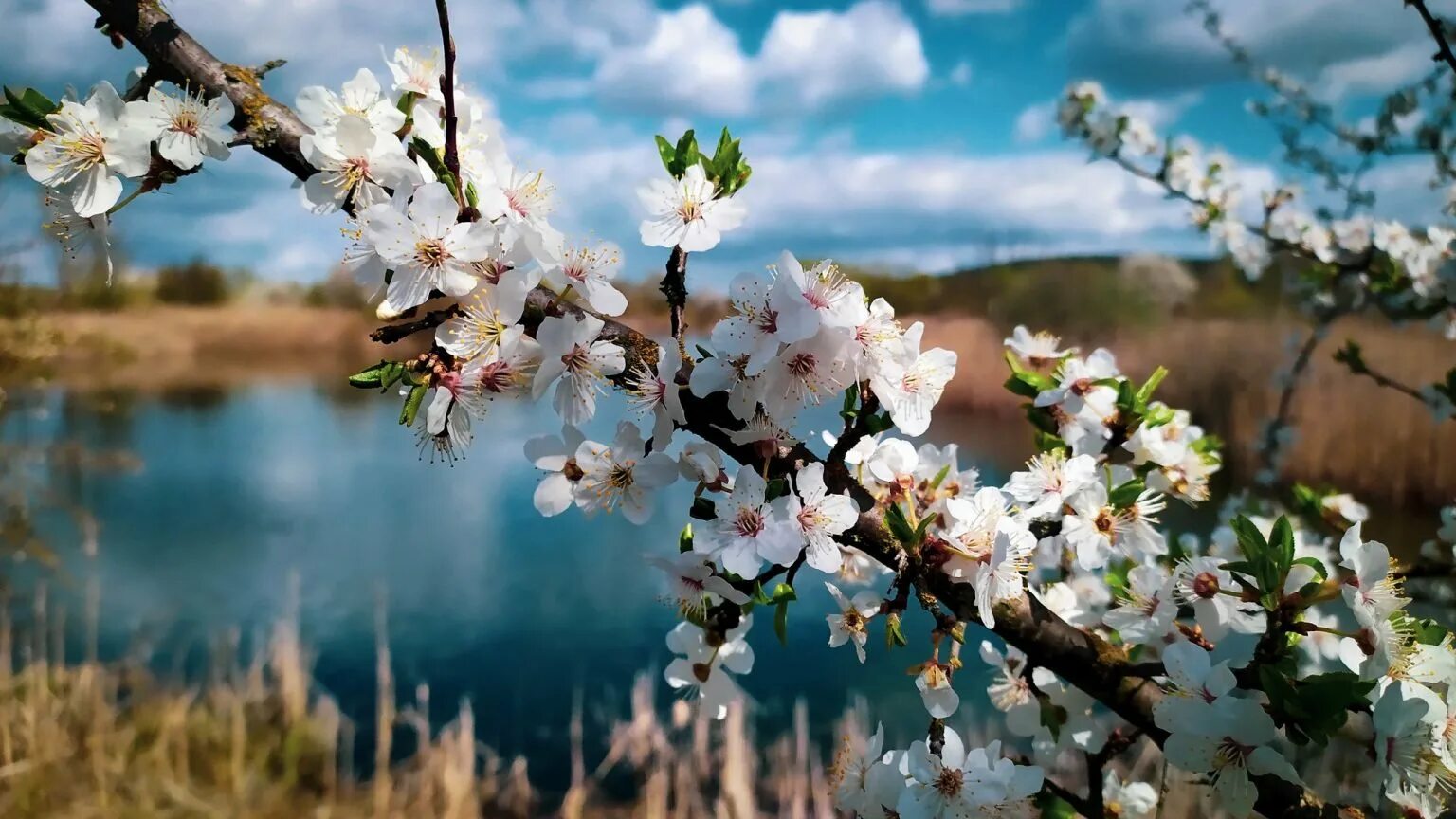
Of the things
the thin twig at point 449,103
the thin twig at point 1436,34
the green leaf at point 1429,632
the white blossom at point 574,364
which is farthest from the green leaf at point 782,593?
the thin twig at point 1436,34

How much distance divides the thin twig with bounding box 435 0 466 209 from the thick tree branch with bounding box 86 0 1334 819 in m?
0.06

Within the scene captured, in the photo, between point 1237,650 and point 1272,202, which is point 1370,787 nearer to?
point 1237,650

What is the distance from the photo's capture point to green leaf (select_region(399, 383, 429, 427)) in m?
0.34

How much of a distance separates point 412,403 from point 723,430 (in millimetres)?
133

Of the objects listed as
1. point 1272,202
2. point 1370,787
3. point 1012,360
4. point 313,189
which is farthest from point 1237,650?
point 1272,202

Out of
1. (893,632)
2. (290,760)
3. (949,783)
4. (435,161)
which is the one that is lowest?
(290,760)

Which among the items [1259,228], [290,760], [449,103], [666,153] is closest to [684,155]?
[666,153]

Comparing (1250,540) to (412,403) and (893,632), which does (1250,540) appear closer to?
(893,632)

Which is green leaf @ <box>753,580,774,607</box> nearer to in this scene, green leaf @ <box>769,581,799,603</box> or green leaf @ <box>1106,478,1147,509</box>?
green leaf @ <box>769,581,799,603</box>

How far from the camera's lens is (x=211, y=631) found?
274 cm

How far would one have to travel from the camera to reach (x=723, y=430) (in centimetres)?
36

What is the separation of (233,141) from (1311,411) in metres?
4.18

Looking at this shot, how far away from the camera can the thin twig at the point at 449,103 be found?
0.33 metres

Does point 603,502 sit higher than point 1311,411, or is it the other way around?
point 603,502
